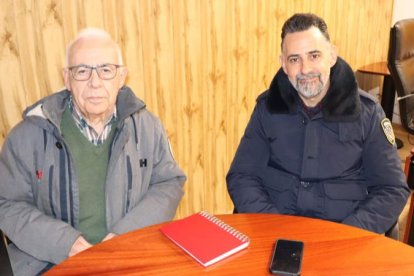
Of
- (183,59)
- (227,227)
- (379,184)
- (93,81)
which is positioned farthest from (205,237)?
(183,59)

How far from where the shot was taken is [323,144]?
178 centimetres

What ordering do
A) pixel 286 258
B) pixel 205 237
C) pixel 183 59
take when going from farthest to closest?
1. pixel 183 59
2. pixel 205 237
3. pixel 286 258

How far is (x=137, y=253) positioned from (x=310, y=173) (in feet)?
2.77

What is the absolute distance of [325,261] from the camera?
115 centimetres

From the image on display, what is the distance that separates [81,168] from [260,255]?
0.77m

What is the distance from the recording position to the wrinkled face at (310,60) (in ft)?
5.74

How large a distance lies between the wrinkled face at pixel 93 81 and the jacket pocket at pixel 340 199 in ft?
3.03

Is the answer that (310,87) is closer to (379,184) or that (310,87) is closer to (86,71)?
(379,184)

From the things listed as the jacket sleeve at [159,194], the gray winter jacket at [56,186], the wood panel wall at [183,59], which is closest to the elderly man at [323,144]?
the jacket sleeve at [159,194]

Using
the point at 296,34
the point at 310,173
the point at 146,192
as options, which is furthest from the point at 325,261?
the point at 296,34

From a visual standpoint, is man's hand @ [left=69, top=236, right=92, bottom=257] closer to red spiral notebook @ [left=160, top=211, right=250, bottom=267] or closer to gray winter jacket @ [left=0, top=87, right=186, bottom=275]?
gray winter jacket @ [left=0, top=87, right=186, bottom=275]

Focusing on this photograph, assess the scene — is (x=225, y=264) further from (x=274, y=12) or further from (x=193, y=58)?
(x=274, y=12)

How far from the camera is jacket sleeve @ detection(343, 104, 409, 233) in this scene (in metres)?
1.66

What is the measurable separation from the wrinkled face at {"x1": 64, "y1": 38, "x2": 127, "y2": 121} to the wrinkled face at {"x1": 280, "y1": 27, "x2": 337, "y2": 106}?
706mm
